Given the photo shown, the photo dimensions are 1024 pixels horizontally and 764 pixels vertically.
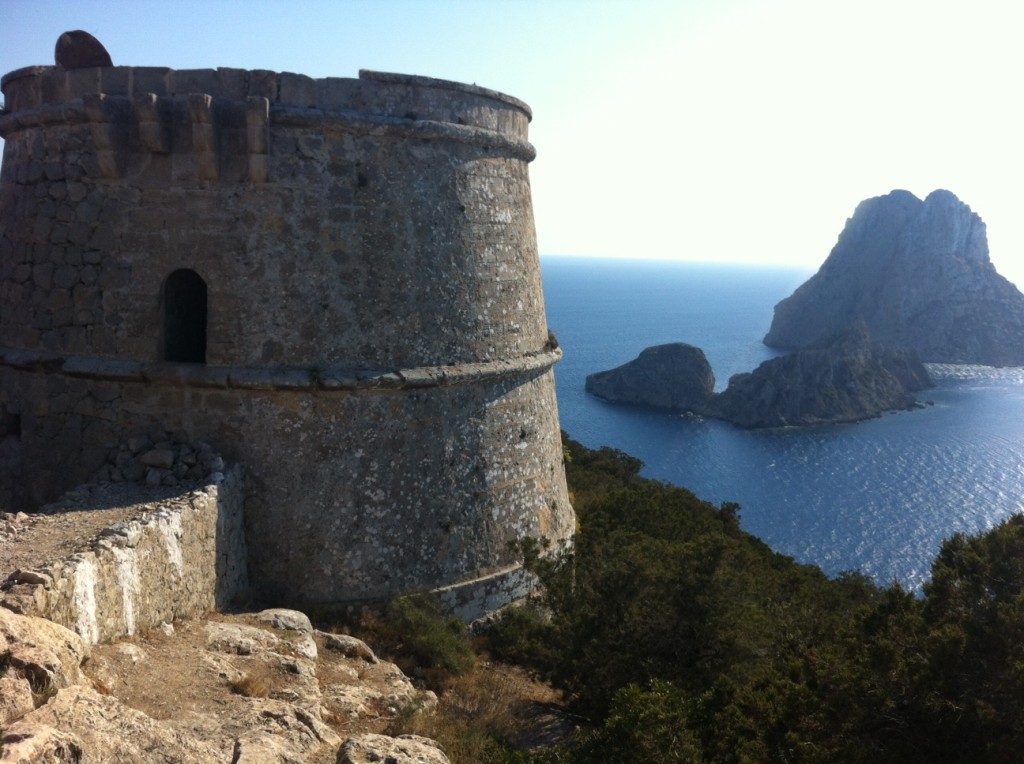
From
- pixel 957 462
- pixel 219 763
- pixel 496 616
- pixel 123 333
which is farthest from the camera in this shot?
pixel 957 462

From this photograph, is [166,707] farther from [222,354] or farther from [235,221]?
[235,221]

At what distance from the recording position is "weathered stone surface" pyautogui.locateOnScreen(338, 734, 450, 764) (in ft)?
14.4

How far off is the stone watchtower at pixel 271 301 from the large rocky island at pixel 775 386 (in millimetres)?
62222

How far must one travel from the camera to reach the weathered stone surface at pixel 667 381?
2840 inches

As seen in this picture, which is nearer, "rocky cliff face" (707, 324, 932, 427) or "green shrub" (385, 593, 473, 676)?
"green shrub" (385, 593, 473, 676)

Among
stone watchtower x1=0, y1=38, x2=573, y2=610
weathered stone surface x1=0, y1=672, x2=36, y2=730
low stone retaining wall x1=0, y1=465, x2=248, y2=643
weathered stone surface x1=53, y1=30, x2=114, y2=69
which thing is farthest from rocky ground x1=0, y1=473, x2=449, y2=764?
weathered stone surface x1=53, y1=30, x2=114, y2=69

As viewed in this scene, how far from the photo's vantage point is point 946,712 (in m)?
4.66

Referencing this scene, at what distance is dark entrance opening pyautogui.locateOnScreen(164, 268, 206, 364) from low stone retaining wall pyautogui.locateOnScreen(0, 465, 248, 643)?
159 cm

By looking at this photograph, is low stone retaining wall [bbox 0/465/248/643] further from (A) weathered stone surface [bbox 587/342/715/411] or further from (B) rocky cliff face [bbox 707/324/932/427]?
(A) weathered stone surface [bbox 587/342/715/411]

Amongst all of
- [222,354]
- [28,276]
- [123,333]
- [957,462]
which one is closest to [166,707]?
[222,354]


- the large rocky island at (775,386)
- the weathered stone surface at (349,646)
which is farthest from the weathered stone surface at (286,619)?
the large rocky island at (775,386)

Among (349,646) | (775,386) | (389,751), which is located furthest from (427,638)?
(775,386)

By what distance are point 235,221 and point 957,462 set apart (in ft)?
190

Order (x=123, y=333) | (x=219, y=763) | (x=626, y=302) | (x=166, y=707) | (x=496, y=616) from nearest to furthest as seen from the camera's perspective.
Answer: (x=219, y=763), (x=166, y=707), (x=123, y=333), (x=496, y=616), (x=626, y=302)
